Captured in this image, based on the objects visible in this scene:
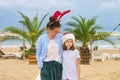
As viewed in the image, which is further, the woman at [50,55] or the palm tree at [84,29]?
the palm tree at [84,29]

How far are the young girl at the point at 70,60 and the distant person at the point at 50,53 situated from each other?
102mm

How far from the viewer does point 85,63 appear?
756 inches

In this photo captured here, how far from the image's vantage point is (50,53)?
543 cm

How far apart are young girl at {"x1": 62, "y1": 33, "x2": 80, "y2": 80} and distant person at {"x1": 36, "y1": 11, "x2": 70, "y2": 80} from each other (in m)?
0.10

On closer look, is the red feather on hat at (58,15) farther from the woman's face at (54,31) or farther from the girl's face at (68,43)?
the girl's face at (68,43)

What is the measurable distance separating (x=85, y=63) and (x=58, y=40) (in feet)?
45.4

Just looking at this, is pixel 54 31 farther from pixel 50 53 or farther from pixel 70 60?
pixel 70 60

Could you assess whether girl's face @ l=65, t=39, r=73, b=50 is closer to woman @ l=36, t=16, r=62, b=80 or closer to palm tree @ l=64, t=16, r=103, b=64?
woman @ l=36, t=16, r=62, b=80

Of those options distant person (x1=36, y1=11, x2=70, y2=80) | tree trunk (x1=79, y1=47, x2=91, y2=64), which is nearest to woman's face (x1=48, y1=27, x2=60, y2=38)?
distant person (x1=36, y1=11, x2=70, y2=80)

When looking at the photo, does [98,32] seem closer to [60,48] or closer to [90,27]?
[90,27]

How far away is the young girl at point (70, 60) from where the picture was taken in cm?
554

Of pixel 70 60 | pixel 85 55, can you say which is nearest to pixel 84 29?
pixel 85 55

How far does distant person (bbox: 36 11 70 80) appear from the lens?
5414 millimetres

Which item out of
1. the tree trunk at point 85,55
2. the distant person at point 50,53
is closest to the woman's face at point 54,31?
the distant person at point 50,53
